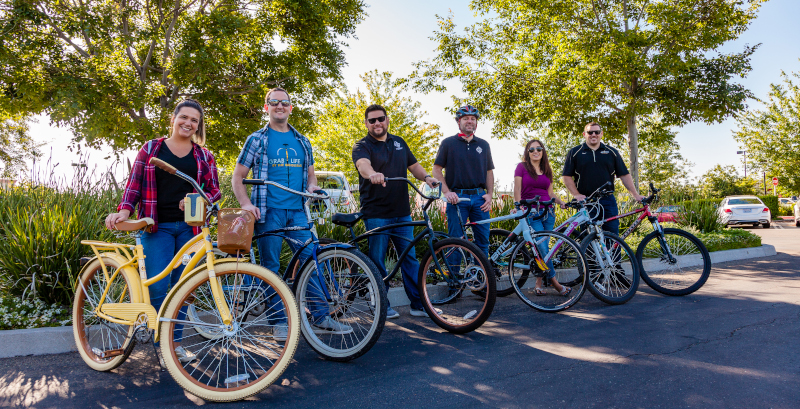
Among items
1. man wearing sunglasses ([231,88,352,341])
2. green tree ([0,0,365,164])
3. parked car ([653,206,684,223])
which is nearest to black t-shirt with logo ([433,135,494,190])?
man wearing sunglasses ([231,88,352,341])

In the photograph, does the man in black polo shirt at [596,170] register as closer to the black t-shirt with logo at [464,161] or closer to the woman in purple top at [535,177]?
the woman in purple top at [535,177]

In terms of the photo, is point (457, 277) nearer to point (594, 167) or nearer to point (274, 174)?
point (274, 174)

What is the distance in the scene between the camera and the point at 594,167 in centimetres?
605

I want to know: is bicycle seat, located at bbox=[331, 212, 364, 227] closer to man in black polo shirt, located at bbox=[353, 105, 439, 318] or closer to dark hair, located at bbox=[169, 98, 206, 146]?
man in black polo shirt, located at bbox=[353, 105, 439, 318]

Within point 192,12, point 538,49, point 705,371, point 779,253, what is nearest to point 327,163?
point 192,12

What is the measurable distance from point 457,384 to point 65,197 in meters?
4.91

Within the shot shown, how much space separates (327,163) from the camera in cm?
2886

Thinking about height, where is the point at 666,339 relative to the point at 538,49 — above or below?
below

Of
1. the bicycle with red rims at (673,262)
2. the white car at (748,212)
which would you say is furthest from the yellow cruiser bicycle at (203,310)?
the white car at (748,212)

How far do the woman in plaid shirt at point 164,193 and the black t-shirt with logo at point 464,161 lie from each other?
267cm

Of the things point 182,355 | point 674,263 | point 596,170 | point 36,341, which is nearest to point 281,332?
point 182,355

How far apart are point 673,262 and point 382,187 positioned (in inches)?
139

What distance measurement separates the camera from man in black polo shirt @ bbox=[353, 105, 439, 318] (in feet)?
14.7

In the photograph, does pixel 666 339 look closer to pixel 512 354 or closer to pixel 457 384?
pixel 512 354
